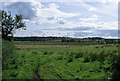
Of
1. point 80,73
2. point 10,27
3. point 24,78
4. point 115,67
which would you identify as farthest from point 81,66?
point 10,27

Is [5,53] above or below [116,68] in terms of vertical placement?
below

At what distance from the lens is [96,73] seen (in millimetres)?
32219

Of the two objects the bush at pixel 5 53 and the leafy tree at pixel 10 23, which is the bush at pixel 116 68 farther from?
the leafy tree at pixel 10 23

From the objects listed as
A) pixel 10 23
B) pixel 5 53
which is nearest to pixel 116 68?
pixel 5 53

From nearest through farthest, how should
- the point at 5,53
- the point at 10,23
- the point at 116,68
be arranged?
1. the point at 116,68
2. the point at 5,53
3. the point at 10,23

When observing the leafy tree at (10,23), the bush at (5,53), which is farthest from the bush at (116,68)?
the leafy tree at (10,23)

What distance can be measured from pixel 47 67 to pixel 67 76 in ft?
24.6

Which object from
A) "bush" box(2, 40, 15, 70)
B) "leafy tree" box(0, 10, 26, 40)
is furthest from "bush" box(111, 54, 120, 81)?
"leafy tree" box(0, 10, 26, 40)

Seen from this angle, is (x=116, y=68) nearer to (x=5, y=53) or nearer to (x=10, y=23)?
(x=5, y=53)

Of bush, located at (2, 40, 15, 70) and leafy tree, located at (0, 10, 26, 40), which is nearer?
bush, located at (2, 40, 15, 70)

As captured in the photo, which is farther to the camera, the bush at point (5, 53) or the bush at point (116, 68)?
the bush at point (5, 53)

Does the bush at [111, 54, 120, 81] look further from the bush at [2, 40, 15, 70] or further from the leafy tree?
the leafy tree

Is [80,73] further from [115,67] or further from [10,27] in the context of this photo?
[10,27]

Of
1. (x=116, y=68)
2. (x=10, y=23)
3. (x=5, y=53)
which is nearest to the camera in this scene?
(x=116, y=68)
